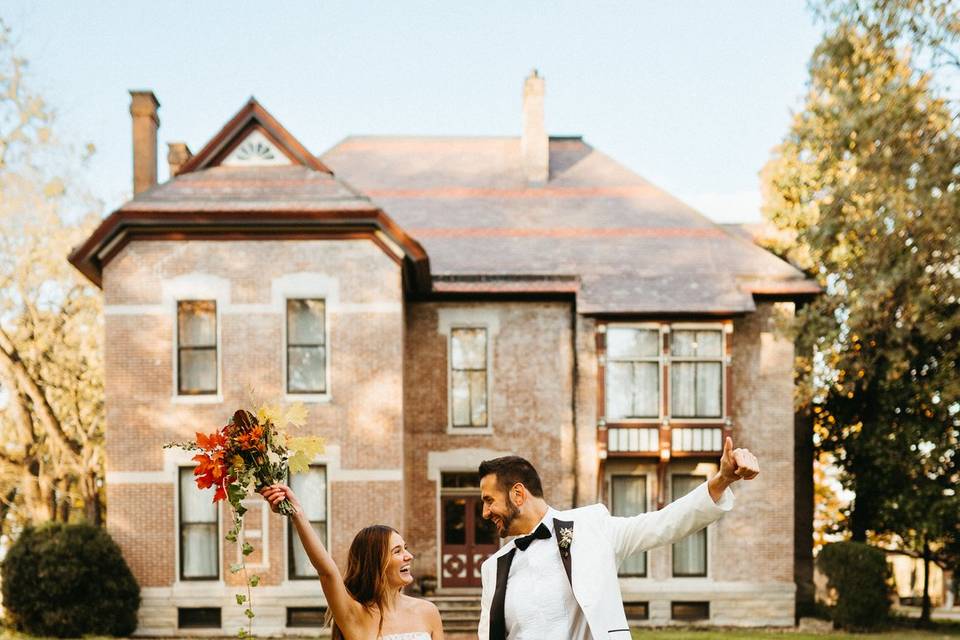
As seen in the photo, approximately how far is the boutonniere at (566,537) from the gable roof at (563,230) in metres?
14.4

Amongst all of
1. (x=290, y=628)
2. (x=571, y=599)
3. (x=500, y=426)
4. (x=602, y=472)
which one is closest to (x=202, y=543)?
(x=290, y=628)

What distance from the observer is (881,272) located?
51.4ft

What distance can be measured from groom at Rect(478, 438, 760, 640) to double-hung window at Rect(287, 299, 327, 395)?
1350 centimetres

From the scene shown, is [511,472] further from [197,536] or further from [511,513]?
[197,536]

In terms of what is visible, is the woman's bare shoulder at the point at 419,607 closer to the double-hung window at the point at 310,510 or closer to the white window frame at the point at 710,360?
the double-hung window at the point at 310,510

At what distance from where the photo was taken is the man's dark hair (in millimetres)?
4512

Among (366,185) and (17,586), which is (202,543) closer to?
(17,586)

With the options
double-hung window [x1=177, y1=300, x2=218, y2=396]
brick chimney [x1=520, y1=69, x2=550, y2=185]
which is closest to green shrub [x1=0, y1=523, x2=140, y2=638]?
double-hung window [x1=177, y1=300, x2=218, y2=396]

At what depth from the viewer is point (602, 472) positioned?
63.9 feet

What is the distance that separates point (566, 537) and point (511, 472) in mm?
391

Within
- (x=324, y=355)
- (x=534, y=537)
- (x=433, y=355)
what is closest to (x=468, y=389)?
(x=433, y=355)

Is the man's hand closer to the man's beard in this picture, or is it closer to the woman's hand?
the man's beard

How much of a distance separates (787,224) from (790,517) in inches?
266

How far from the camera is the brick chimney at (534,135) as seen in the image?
21938mm
